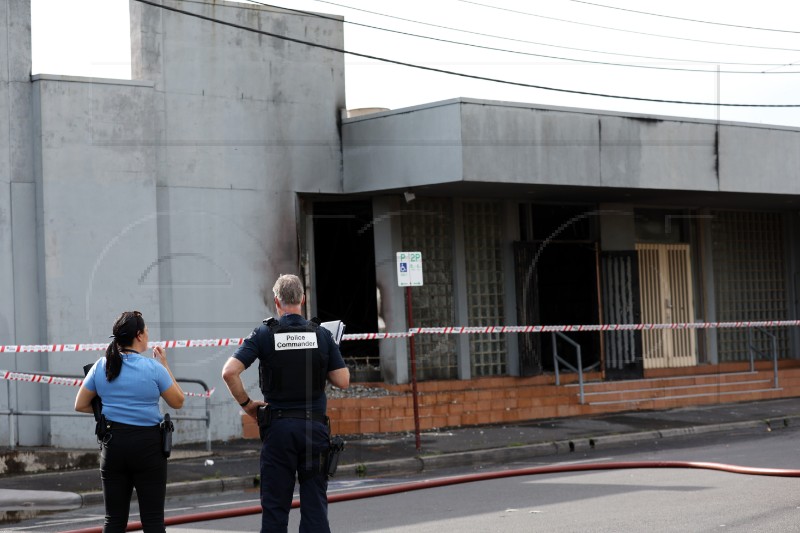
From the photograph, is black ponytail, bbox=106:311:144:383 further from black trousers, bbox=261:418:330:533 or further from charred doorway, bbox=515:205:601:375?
charred doorway, bbox=515:205:601:375

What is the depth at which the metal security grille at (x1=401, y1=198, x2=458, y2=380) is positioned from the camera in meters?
20.1

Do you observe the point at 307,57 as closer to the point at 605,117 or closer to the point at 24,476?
the point at 605,117

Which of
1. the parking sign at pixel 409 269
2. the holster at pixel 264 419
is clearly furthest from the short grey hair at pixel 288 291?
the parking sign at pixel 409 269

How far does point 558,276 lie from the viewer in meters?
22.1

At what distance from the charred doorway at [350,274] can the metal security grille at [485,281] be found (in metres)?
1.76

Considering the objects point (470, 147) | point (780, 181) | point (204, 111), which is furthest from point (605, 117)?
point (204, 111)

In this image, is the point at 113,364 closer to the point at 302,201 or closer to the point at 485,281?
the point at 302,201

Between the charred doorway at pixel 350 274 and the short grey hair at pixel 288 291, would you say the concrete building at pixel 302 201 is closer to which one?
the charred doorway at pixel 350 274

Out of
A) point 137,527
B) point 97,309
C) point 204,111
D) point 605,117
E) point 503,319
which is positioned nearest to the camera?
point 137,527

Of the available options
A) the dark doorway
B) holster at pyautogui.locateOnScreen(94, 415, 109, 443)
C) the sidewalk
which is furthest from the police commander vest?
the dark doorway

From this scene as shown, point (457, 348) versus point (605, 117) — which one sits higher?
point (605, 117)

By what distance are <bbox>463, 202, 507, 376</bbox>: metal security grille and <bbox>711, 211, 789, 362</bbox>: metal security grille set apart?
5.91 meters

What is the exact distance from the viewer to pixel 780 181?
2192cm

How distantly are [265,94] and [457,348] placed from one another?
5286 mm
